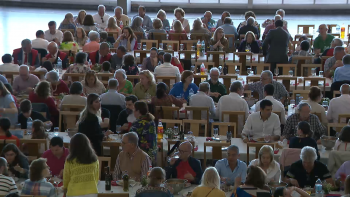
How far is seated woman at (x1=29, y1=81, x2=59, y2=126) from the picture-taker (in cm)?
1016

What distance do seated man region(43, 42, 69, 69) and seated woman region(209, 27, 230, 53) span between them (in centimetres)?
337

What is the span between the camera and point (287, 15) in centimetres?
2508

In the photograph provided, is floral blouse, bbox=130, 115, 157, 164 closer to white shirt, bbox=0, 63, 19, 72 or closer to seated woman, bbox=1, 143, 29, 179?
seated woman, bbox=1, 143, 29, 179

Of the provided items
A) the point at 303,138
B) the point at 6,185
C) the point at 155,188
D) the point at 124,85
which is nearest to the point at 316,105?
the point at 303,138

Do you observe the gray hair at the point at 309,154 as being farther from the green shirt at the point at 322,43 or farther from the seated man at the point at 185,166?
the green shirt at the point at 322,43

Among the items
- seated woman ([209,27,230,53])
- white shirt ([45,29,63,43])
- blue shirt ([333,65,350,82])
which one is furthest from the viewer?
white shirt ([45,29,63,43])

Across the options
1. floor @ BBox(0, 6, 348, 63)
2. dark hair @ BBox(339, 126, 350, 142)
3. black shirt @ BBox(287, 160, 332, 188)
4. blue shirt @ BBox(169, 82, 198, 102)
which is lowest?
black shirt @ BBox(287, 160, 332, 188)

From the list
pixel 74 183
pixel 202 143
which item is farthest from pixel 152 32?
pixel 74 183

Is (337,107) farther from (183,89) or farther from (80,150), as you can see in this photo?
(80,150)

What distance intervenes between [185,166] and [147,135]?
754mm

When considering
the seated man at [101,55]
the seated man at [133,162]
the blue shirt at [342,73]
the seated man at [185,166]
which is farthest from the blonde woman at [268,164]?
the seated man at [101,55]

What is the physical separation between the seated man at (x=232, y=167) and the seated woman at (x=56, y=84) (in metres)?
4.44

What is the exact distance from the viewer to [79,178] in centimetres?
664

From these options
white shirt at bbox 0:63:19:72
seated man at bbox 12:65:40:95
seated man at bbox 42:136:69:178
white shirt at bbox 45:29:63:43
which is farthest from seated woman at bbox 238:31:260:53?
seated man at bbox 42:136:69:178
